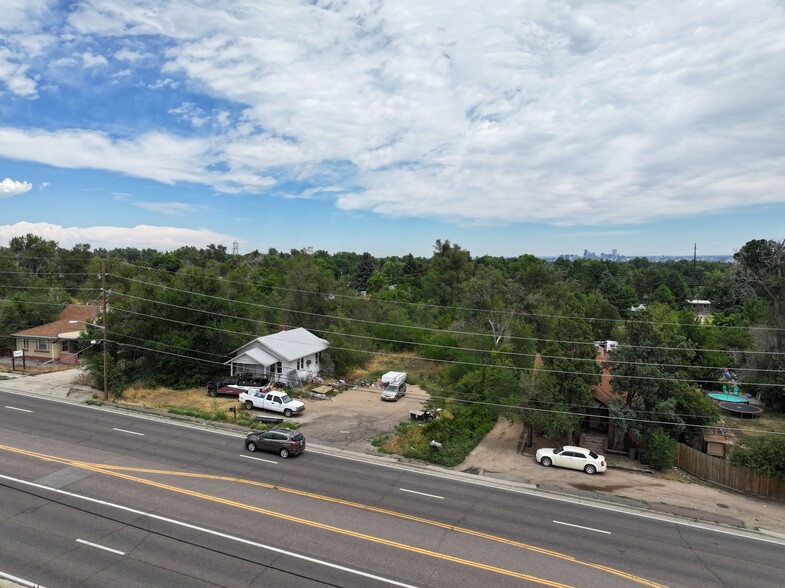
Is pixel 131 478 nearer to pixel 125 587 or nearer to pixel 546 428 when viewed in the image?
pixel 125 587

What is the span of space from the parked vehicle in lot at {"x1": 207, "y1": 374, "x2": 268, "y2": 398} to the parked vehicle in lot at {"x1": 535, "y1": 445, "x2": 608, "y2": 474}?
21981 mm

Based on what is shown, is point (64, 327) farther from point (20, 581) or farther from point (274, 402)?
point (20, 581)

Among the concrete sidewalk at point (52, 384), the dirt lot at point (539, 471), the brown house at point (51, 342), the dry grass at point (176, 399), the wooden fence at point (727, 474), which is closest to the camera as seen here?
the dirt lot at point (539, 471)

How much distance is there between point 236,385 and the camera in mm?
37812

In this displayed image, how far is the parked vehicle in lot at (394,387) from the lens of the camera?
1535 inches

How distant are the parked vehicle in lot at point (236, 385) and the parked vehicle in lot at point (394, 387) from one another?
34.8ft

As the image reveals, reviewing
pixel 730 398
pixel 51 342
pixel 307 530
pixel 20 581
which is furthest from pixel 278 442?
pixel 730 398

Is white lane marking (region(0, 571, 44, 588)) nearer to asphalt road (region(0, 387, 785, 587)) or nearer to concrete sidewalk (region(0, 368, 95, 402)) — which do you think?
asphalt road (region(0, 387, 785, 587))

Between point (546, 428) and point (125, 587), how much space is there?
22.8 metres

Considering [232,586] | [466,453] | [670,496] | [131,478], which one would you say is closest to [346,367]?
[466,453]

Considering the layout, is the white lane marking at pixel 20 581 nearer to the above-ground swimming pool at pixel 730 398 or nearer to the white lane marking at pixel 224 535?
the white lane marking at pixel 224 535

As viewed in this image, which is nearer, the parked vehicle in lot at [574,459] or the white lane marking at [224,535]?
the white lane marking at [224,535]

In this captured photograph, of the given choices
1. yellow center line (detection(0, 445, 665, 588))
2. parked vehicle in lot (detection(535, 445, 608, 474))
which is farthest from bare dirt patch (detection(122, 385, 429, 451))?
parked vehicle in lot (detection(535, 445, 608, 474))

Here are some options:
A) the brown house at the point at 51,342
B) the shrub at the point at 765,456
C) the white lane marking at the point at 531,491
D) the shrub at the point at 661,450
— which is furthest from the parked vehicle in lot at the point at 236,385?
the shrub at the point at 765,456
